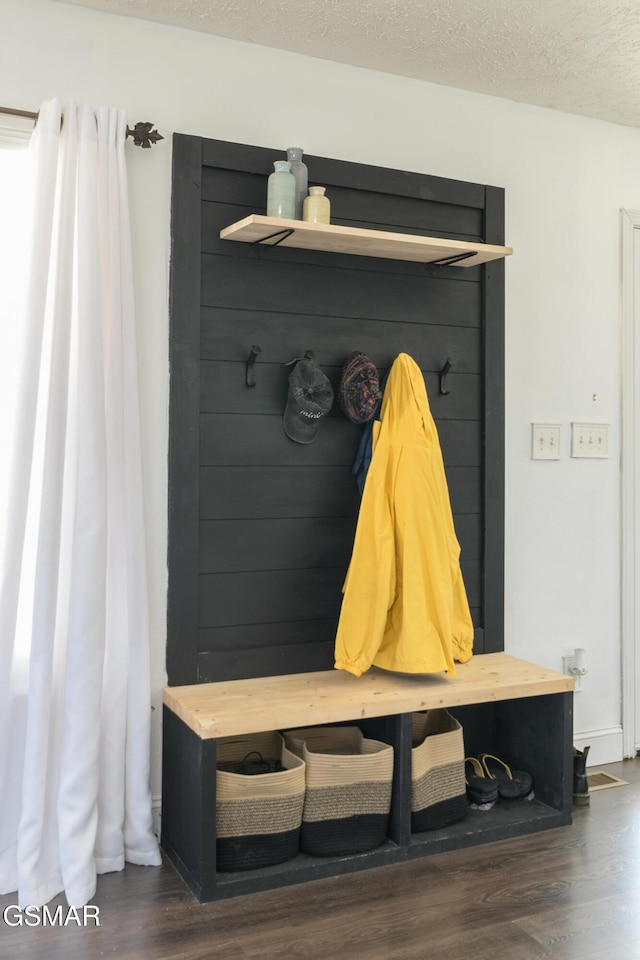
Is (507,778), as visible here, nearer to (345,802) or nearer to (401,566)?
(345,802)

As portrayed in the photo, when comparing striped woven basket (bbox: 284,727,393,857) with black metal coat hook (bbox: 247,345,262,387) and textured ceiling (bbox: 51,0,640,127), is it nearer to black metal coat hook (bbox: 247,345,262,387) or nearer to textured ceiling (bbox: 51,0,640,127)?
black metal coat hook (bbox: 247,345,262,387)

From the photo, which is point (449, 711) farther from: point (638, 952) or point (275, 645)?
point (638, 952)

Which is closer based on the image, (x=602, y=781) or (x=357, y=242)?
(x=357, y=242)

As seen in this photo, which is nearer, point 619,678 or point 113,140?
point 113,140

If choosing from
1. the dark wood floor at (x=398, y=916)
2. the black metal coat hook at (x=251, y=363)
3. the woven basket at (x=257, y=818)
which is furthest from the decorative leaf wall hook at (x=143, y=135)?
the dark wood floor at (x=398, y=916)

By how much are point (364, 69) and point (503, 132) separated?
58 cm

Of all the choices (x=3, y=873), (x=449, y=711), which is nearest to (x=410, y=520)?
(x=449, y=711)

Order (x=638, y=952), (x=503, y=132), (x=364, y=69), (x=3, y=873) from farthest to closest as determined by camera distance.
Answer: (x=503, y=132)
(x=364, y=69)
(x=3, y=873)
(x=638, y=952)

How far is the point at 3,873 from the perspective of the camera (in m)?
2.32

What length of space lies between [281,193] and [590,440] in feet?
5.13

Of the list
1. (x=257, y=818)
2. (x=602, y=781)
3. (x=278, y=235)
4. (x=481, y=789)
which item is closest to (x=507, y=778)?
(x=481, y=789)

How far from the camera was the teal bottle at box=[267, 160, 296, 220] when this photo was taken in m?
2.56

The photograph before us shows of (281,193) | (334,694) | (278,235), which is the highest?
(281,193)

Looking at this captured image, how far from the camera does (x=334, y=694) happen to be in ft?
8.39
